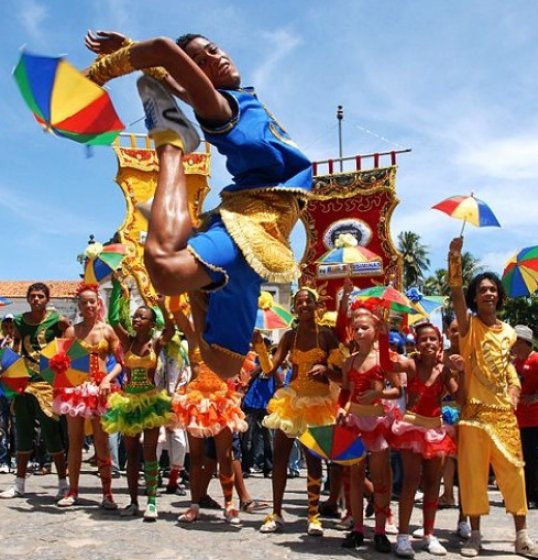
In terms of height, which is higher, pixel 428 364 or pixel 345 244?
pixel 345 244

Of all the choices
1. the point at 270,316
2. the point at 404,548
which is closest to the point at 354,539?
the point at 404,548

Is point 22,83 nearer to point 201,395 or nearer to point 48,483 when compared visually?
point 201,395

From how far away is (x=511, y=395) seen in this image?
5.62 meters

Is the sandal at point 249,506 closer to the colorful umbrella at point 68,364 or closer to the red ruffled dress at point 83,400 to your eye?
the red ruffled dress at point 83,400

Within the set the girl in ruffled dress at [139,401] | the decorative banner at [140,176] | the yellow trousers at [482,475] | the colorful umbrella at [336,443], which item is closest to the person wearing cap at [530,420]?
the yellow trousers at [482,475]

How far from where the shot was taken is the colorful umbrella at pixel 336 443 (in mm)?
5500

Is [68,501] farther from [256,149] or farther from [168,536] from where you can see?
[256,149]

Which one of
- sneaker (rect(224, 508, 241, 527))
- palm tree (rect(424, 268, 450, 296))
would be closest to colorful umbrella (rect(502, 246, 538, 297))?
sneaker (rect(224, 508, 241, 527))

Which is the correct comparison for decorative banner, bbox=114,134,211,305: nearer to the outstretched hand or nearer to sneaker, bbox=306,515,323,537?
sneaker, bbox=306,515,323,537

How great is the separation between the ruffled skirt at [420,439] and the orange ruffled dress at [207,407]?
1595 millimetres

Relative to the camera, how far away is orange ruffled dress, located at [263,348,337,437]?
5.87 metres

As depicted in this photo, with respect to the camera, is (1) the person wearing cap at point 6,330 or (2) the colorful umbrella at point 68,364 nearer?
(2) the colorful umbrella at point 68,364

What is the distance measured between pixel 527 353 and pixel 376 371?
3.15 meters

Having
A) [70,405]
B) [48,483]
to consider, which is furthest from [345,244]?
[48,483]
